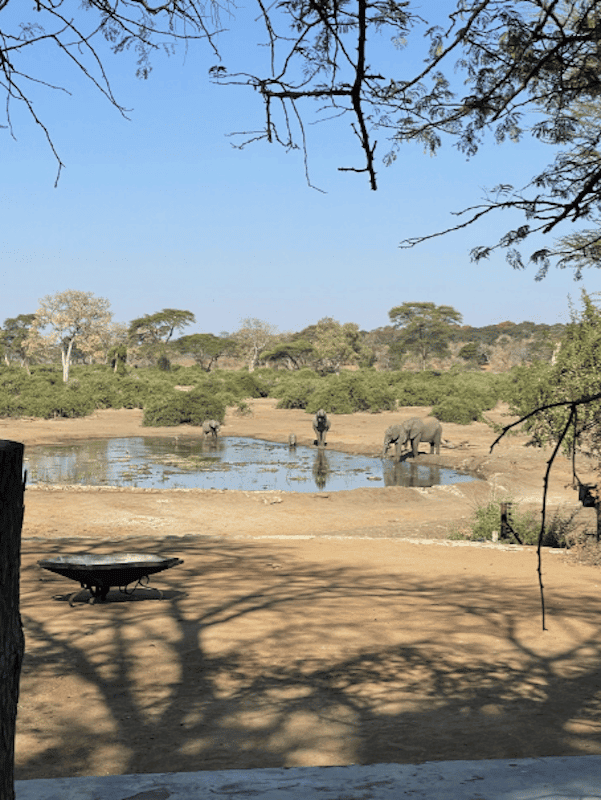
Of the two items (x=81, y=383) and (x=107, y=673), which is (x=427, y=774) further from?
(x=81, y=383)

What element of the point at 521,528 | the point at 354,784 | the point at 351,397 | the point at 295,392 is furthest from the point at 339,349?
the point at 354,784

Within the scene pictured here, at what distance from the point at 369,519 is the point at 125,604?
9.35 meters

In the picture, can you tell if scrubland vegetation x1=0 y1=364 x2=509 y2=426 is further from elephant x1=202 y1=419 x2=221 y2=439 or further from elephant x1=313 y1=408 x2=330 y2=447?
elephant x1=313 y1=408 x2=330 y2=447

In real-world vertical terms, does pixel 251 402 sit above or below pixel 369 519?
above

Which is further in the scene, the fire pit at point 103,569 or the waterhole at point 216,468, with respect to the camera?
the waterhole at point 216,468

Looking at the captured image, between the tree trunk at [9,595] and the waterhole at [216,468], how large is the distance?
17.4 m

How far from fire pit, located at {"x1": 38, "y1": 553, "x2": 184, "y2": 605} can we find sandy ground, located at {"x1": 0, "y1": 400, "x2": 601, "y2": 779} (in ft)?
0.76

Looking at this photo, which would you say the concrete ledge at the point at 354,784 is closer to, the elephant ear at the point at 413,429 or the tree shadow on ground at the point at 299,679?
the tree shadow on ground at the point at 299,679

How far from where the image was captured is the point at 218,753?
357 cm

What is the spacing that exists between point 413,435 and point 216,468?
7.51m

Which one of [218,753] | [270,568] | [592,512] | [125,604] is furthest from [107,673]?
[592,512]

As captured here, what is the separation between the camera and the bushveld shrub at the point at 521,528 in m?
12.4

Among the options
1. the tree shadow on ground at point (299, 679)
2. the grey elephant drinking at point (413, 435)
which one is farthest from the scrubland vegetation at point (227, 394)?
the tree shadow on ground at point (299, 679)

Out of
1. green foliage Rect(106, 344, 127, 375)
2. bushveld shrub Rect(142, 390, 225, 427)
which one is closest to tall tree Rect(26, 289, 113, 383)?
green foliage Rect(106, 344, 127, 375)
